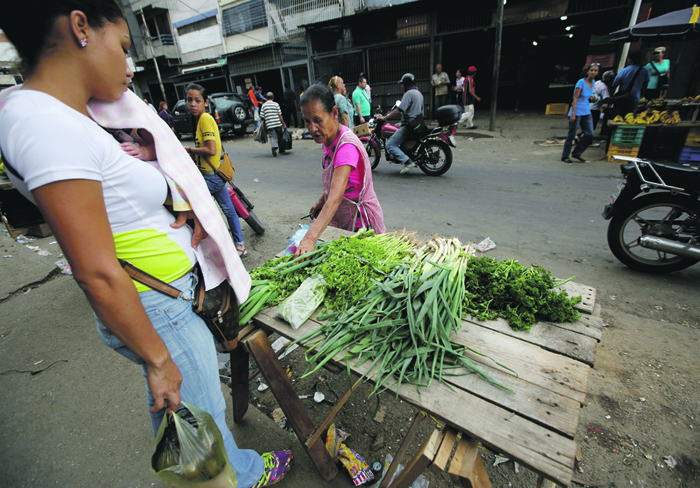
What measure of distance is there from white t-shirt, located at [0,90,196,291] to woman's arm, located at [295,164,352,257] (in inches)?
30.3

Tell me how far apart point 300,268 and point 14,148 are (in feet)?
4.19

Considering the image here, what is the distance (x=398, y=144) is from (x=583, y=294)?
5637 millimetres

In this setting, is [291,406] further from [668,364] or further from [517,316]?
[668,364]

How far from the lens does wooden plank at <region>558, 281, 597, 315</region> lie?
1.65 meters

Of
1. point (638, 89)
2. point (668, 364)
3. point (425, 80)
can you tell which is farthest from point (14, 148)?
point (425, 80)

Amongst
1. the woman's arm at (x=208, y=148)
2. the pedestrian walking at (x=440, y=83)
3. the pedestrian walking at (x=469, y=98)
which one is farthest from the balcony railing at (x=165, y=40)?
the woman's arm at (x=208, y=148)

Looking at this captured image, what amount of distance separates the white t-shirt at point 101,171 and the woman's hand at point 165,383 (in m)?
0.30

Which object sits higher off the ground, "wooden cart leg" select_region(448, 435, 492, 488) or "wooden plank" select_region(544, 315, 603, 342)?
"wooden plank" select_region(544, 315, 603, 342)

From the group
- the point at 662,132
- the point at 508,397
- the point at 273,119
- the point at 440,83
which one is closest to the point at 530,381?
the point at 508,397

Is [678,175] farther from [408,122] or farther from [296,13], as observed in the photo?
[296,13]

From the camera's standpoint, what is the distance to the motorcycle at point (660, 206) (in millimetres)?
3121

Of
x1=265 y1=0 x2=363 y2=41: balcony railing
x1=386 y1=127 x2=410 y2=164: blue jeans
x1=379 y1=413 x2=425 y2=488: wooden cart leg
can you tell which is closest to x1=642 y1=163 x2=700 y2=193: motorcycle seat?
x1=379 y1=413 x2=425 y2=488: wooden cart leg

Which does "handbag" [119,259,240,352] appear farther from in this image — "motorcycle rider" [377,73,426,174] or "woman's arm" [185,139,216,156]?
"motorcycle rider" [377,73,426,174]

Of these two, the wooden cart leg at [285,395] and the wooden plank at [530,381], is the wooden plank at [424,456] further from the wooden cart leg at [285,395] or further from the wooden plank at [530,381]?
the wooden cart leg at [285,395]
